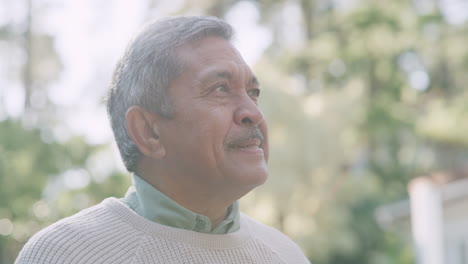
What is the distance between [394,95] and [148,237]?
15800mm

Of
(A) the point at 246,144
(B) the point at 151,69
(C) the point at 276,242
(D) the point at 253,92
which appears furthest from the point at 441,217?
(B) the point at 151,69

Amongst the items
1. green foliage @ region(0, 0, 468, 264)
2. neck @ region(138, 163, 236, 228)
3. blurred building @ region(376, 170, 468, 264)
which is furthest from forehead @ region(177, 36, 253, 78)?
green foliage @ region(0, 0, 468, 264)

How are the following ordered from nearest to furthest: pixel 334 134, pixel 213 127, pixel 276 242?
1. pixel 213 127
2. pixel 276 242
3. pixel 334 134

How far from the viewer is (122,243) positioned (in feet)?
5.32

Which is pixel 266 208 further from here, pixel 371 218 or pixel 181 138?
pixel 181 138

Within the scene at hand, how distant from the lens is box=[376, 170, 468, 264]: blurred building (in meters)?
8.62

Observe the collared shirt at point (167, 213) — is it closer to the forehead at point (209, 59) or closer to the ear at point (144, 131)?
the ear at point (144, 131)

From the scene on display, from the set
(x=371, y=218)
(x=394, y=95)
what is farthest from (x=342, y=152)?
(x=394, y=95)

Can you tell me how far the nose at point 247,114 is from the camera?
1.62 m

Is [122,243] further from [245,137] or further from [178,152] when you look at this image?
[245,137]

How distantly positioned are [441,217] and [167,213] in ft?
25.9

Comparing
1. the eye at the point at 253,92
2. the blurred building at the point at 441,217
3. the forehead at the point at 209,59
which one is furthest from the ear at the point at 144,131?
the blurred building at the point at 441,217

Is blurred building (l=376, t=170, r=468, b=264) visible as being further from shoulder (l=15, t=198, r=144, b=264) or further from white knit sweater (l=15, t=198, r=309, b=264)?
shoulder (l=15, t=198, r=144, b=264)

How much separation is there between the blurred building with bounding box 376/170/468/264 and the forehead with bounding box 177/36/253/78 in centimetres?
738
